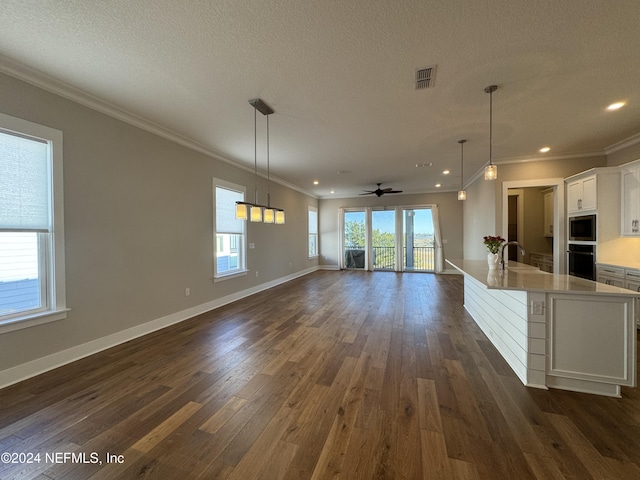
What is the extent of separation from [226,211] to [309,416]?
13.7 ft

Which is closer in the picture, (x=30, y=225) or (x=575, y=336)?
(x=575, y=336)

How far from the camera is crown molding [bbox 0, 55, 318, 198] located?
2.32 m

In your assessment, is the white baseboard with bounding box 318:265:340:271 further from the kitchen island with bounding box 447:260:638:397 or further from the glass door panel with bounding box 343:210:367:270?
the kitchen island with bounding box 447:260:638:397

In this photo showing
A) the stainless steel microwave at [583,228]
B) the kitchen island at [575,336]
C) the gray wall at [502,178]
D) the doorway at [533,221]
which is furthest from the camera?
the doorway at [533,221]

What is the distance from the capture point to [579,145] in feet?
14.2

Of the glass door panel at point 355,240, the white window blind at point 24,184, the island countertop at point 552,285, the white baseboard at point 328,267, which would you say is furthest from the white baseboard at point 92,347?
the glass door panel at point 355,240

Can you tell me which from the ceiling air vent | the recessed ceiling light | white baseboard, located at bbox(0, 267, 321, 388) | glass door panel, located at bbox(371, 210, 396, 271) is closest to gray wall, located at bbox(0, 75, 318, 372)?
white baseboard, located at bbox(0, 267, 321, 388)

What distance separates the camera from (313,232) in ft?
32.2

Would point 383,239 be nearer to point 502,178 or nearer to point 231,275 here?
point 502,178

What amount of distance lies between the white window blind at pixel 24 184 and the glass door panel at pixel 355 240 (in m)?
8.20

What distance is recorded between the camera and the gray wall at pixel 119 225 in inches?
102

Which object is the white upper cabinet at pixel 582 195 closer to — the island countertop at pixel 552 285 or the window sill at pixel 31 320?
the island countertop at pixel 552 285

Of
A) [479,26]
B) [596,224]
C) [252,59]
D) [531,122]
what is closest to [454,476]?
[479,26]

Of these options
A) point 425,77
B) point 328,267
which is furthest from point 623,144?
point 328,267
